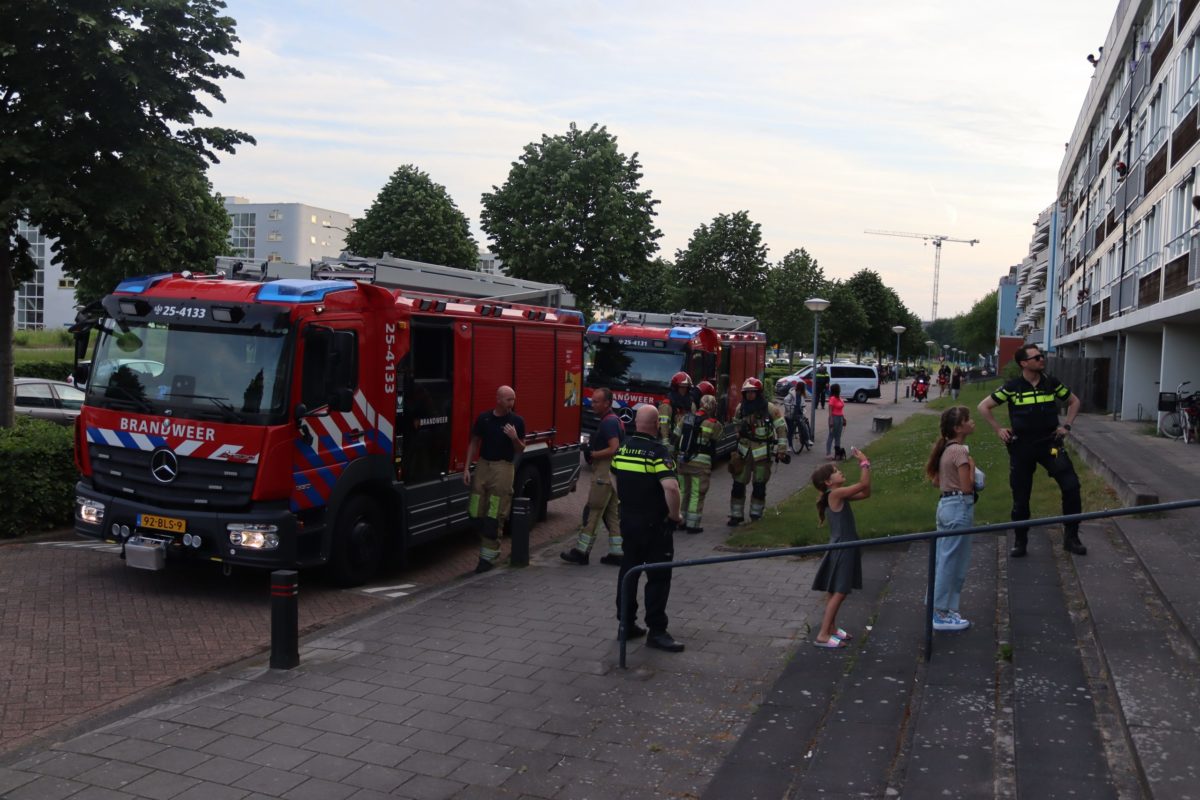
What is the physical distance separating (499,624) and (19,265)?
883 centimetres

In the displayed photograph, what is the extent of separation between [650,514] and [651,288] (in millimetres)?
46165

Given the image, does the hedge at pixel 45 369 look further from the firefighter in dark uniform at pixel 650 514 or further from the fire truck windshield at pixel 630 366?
the firefighter in dark uniform at pixel 650 514

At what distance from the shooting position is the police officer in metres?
10.5

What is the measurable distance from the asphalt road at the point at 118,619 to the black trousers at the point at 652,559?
267 cm

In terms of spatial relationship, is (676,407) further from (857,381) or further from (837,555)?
(857,381)

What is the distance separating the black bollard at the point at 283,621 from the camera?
6863 mm

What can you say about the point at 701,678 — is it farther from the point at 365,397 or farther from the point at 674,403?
the point at 674,403

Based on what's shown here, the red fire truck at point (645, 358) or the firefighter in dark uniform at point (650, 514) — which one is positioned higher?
the red fire truck at point (645, 358)

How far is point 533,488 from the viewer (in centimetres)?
1259

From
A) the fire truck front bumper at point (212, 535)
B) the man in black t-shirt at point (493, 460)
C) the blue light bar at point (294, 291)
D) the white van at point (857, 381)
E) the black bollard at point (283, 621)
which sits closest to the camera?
the black bollard at point (283, 621)

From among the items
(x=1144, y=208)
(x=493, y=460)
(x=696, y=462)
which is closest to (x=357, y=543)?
(x=493, y=460)

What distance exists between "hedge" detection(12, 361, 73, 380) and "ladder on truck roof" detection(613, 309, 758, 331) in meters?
17.9

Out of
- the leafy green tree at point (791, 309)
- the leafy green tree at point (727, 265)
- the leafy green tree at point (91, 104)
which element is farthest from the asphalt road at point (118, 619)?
the leafy green tree at point (791, 309)

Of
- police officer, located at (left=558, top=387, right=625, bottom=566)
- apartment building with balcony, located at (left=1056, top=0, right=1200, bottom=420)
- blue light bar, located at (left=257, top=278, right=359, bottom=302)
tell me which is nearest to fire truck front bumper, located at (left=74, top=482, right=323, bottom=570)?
blue light bar, located at (left=257, top=278, right=359, bottom=302)
